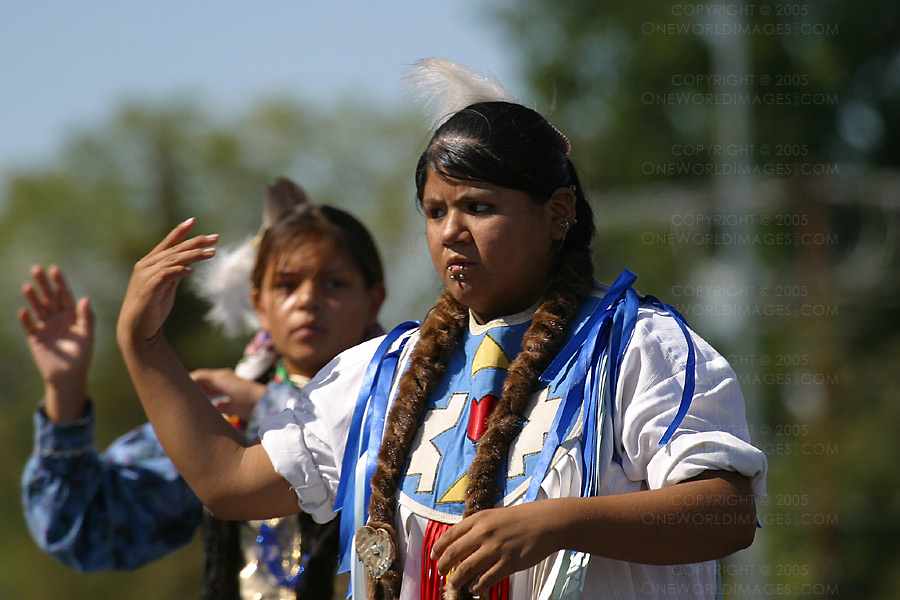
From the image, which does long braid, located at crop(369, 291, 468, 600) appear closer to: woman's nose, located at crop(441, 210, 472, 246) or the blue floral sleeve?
woman's nose, located at crop(441, 210, 472, 246)

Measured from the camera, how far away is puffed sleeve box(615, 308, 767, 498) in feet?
5.90

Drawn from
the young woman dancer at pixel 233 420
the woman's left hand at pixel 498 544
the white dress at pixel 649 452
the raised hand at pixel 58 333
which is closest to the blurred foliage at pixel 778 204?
the young woman dancer at pixel 233 420

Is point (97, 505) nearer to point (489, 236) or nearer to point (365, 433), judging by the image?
point (365, 433)

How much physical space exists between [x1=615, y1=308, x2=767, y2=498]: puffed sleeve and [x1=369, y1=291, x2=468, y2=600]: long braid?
0.42 m

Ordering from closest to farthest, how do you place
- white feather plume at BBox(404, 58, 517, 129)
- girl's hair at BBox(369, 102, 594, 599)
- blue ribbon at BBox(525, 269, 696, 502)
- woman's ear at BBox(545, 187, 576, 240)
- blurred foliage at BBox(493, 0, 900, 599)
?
blue ribbon at BBox(525, 269, 696, 502) → girl's hair at BBox(369, 102, 594, 599) → woman's ear at BBox(545, 187, 576, 240) → white feather plume at BBox(404, 58, 517, 129) → blurred foliage at BBox(493, 0, 900, 599)

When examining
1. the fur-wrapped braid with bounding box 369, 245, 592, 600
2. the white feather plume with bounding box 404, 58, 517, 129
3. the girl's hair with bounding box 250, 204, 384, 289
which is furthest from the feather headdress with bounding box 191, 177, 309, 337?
the fur-wrapped braid with bounding box 369, 245, 592, 600

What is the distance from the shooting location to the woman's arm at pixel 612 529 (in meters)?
1.73

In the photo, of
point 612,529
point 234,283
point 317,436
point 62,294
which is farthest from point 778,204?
point 612,529

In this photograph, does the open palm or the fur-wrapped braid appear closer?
the fur-wrapped braid

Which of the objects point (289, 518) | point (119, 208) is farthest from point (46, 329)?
point (119, 208)

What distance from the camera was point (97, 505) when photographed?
337cm

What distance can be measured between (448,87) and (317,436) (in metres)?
0.83

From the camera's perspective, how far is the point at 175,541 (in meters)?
3.38

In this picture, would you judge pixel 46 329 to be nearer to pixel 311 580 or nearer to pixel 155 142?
pixel 311 580
